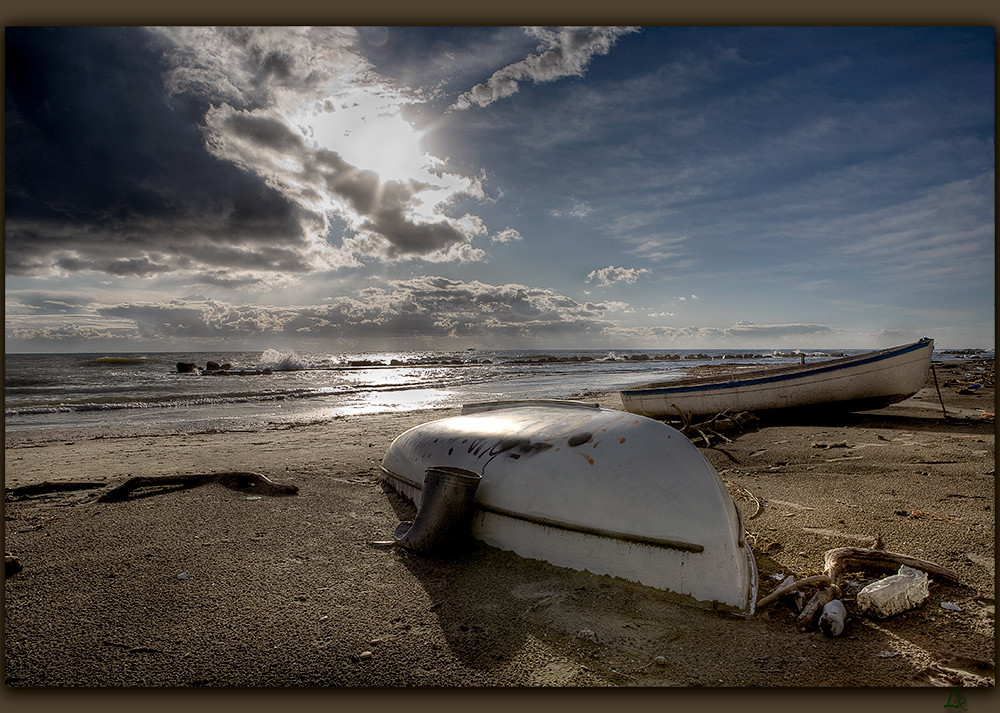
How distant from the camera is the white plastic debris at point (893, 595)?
2053mm

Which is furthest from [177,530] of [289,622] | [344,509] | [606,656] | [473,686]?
[606,656]

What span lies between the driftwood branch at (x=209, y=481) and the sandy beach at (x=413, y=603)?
11cm

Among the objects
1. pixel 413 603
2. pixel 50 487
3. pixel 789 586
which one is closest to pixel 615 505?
pixel 789 586

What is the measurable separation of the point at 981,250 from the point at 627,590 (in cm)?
264

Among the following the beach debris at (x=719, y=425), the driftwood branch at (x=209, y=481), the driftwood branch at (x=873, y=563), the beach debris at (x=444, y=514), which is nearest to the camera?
the driftwood branch at (x=873, y=563)

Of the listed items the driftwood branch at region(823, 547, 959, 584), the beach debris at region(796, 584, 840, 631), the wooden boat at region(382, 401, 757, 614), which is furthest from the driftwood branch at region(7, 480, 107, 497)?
the driftwood branch at region(823, 547, 959, 584)

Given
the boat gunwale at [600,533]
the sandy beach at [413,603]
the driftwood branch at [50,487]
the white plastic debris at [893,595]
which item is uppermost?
the boat gunwale at [600,533]

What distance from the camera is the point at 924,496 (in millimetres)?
3498

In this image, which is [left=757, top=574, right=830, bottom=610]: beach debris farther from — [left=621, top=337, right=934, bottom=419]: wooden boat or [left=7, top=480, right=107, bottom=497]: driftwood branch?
[left=621, top=337, right=934, bottom=419]: wooden boat

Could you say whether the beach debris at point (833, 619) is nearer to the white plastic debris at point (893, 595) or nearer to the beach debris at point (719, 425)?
the white plastic debris at point (893, 595)

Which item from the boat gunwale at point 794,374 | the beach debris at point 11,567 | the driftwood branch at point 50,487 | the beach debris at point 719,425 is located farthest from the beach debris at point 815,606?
the boat gunwale at point 794,374

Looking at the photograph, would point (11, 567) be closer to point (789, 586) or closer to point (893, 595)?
→ point (789, 586)

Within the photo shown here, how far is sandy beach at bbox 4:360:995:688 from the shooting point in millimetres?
1818

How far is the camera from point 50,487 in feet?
13.1
